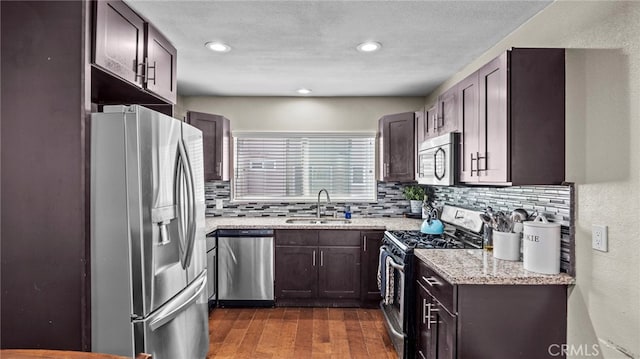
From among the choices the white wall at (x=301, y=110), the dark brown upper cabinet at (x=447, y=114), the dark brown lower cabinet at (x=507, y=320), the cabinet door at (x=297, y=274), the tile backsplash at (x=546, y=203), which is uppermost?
the white wall at (x=301, y=110)

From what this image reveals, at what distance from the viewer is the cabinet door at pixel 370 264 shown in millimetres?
3684

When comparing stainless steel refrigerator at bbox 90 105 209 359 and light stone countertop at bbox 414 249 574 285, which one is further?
light stone countertop at bbox 414 249 574 285

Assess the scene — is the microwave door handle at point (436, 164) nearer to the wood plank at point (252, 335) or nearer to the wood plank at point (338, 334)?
the wood plank at point (338, 334)

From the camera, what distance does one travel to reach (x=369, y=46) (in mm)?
2688

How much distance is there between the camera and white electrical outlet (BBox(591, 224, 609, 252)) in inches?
63.8

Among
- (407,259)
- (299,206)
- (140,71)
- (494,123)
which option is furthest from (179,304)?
(299,206)

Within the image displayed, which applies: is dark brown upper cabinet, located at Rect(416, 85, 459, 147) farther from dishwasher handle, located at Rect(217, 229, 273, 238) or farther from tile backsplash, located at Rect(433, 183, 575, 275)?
dishwasher handle, located at Rect(217, 229, 273, 238)

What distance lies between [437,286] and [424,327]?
417mm

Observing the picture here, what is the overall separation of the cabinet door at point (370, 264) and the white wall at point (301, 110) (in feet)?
4.55

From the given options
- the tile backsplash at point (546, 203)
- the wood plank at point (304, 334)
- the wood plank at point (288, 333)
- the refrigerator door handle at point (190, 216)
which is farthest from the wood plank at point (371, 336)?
the refrigerator door handle at point (190, 216)

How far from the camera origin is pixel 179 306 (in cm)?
195

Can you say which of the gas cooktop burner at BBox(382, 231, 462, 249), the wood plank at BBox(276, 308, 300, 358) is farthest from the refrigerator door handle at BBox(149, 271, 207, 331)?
the gas cooktop burner at BBox(382, 231, 462, 249)

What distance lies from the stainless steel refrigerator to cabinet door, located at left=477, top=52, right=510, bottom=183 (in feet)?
5.63

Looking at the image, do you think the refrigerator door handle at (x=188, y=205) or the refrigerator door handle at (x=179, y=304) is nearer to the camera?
the refrigerator door handle at (x=179, y=304)
